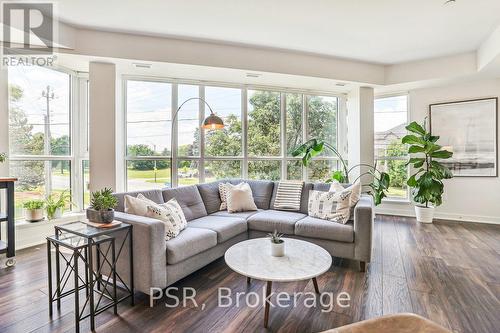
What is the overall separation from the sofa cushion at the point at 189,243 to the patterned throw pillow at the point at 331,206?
1316mm

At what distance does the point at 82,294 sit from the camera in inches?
Answer: 91.4

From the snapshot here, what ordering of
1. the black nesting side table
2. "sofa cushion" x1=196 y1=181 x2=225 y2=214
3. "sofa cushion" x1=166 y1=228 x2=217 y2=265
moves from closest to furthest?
the black nesting side table
"sofa cushion" x1=166 y1=228 x2=217 y2=265
"sofa cushion" x1=196 y1=181 x2=225 y2=214

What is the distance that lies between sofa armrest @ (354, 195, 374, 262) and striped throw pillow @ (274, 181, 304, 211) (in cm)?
93

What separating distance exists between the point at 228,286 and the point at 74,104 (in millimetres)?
3719

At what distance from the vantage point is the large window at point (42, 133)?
11.4 ft

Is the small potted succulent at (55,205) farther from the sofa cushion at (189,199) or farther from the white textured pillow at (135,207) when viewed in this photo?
the white textured pillow at (135,207)

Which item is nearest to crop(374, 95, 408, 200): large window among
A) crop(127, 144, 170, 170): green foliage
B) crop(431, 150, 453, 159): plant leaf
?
crop(431, 150, 453, 159): plant leaf

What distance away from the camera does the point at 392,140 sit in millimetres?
5395

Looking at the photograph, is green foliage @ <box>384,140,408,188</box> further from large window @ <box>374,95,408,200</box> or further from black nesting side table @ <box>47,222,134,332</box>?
black nesting side table @ <box>47,222,134,332</box>

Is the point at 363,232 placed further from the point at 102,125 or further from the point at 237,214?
the point at 102,125

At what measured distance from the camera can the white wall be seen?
4642 mm

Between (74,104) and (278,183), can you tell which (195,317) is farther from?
(74,104)

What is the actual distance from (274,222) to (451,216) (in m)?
4.03

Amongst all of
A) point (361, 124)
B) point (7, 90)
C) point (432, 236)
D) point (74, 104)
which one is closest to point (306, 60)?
point (361, 124)
